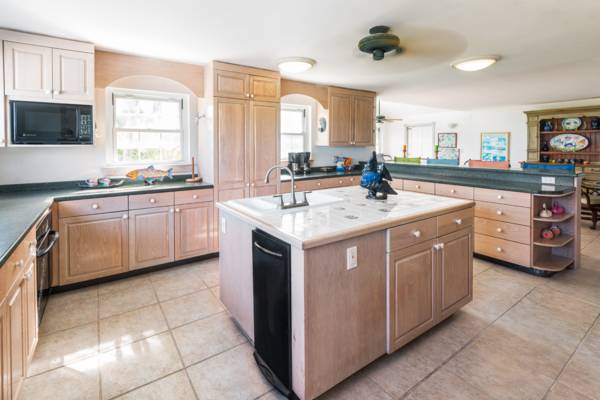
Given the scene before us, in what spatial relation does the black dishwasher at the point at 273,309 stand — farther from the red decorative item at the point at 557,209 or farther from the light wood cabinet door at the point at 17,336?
the red decorative item at the point at 557,209

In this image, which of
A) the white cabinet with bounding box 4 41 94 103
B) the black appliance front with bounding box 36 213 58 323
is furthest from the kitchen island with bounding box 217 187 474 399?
the white cabinet with bounding box 4 41 94 103

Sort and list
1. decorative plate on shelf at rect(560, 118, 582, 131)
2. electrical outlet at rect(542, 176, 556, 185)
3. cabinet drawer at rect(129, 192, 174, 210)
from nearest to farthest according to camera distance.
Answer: cabinet drawer at rect(129, 192, 174, 210) < electrical outlet at rect(542, 176, 556, 185) < decorative plate on shelf at rect(560, 118, 582, 131)

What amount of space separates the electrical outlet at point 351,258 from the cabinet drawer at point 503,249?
103 inches

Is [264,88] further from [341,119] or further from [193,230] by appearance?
[193,230]

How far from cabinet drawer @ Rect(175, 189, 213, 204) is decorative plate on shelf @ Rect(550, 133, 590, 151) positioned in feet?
25.4

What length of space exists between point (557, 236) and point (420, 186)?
1533 millimetres

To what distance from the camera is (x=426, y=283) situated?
211 centimetres

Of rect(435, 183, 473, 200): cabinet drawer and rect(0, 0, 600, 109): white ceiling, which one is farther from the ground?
rect(0, 0, 600, 109): white ceiling

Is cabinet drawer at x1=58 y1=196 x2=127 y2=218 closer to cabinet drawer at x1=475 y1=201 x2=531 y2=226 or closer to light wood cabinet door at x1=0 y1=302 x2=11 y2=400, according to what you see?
light wood cabinet door at x1=0 y1=302 x2=11 y2=400

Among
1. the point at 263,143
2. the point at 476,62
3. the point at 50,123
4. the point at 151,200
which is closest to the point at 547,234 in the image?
the point at 476,62

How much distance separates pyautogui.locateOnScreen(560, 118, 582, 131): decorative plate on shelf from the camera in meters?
6.95

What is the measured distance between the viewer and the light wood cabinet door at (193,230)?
11.8 feet

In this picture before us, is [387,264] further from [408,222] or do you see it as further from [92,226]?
[92,226]

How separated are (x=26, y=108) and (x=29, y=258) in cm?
173
